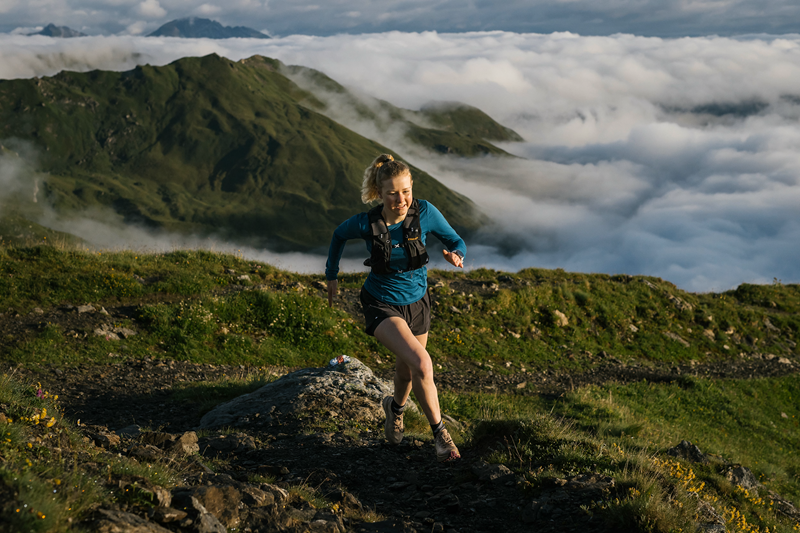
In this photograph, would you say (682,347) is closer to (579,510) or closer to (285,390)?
(285,390)

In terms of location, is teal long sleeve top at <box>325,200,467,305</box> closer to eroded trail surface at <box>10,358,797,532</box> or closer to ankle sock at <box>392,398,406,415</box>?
ankle sock at <box>392,398,406,415</box>

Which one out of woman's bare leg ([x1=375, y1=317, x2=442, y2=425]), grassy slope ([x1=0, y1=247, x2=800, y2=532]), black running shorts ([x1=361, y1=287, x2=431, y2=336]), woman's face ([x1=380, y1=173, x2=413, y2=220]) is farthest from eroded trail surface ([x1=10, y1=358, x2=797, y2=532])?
woman's face ([x1=380, y1=173, x2=413, y2=220])

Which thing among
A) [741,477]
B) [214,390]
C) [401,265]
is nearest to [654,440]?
[741,477]

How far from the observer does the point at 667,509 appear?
4688 mm

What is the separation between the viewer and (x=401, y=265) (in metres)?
6.06

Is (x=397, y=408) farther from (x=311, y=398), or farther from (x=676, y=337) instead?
(x=676, y=337)

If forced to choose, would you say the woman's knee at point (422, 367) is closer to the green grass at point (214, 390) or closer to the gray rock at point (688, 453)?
the green grass at point (214, 390)

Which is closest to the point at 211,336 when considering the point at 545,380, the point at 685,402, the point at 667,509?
the point at 545,380

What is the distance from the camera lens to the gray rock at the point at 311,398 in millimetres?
8789

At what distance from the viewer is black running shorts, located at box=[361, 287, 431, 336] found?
19.8 ft

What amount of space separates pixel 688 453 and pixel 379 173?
7.68 meters

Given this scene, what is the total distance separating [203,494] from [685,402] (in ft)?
51.0

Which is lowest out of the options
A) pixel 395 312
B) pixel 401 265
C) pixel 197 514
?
pixel 197 514

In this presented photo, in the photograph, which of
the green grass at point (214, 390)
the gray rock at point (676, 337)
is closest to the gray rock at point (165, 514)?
the green grass at point (214, 390)
